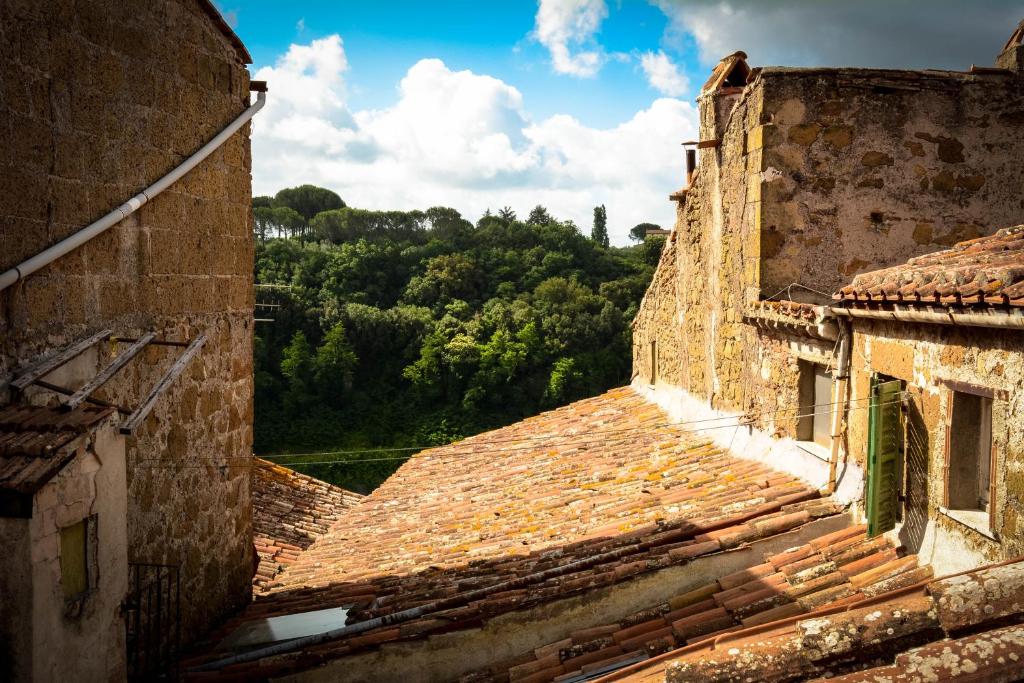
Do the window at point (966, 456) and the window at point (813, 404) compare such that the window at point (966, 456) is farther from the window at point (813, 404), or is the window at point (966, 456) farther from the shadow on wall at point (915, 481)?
the window at point (813, 404)

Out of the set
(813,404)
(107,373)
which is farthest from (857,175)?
(107,373)

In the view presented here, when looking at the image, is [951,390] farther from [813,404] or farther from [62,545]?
[62,545]

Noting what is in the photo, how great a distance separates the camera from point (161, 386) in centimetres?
594

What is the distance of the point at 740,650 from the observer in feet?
11.4

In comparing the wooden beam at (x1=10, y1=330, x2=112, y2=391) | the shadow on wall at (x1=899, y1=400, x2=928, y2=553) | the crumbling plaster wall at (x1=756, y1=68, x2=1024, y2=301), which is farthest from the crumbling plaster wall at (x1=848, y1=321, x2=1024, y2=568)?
the wooden beam at (x1=10, y1=330, x2=112, y2=391)

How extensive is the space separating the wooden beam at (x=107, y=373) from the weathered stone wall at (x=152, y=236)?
5.7 inches

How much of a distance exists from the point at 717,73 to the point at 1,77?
786 cm

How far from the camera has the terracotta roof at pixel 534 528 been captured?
5.96 meters

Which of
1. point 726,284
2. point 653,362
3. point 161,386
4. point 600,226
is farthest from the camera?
point 600,226

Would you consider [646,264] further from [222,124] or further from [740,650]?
[740,650]

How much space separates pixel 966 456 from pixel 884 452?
1.99 feet

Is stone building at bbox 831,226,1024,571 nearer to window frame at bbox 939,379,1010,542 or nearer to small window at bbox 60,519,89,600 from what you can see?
window frame at bbox 939,379,1010,542

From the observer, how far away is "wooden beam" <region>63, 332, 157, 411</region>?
4875 millimetres

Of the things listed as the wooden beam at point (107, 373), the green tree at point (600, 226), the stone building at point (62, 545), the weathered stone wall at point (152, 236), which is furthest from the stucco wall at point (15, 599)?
the green tree at point (600, 226)
